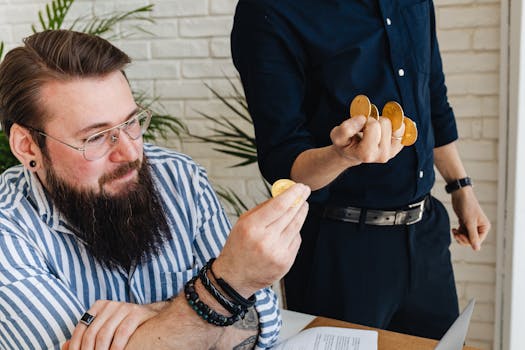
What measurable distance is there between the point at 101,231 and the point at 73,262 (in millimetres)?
84

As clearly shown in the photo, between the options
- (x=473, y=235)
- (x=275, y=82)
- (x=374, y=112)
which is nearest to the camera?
(x=374, y=112)

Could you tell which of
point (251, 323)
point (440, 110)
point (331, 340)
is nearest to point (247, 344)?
point (251, 323)

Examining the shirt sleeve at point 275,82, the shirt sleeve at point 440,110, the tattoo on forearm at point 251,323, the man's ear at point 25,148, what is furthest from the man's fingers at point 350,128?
the shirt sleeve at point 440,110

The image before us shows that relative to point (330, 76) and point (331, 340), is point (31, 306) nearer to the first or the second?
point (331, 340)

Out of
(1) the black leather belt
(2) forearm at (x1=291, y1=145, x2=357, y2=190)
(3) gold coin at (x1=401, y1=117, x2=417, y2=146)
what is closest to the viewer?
(3) gold coin at (x1=401, y1=117, x2=417, y2=146)

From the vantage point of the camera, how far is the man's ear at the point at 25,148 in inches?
48.2

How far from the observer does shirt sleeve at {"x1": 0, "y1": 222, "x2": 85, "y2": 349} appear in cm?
104

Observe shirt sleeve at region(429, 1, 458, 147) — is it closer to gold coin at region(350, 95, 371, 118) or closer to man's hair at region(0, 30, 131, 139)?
gold coin at region(350, 95, 371, 118)

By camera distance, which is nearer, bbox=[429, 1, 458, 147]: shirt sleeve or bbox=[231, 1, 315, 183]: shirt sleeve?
bbox=[231, 1, 315, 183]: shirt sleeve

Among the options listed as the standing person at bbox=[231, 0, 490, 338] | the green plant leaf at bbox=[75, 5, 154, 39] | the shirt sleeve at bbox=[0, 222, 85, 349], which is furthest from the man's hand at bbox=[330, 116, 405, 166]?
the green plant leaf at bbox=[75, 5, 154, 39]

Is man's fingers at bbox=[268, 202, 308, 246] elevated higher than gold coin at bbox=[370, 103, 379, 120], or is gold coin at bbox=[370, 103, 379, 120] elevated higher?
gold coin at bbox=[370, 103, 379, 120]

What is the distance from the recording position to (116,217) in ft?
4.17

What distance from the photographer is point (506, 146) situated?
6.96ft

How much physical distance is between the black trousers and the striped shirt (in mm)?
261
